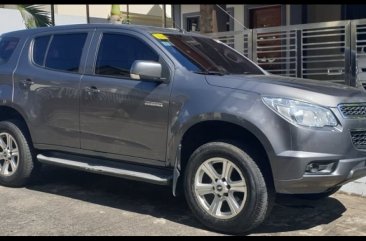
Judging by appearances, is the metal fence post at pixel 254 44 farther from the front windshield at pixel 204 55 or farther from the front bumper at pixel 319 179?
the front bumper at pixel 319 179

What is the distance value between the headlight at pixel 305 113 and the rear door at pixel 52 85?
7.83ft

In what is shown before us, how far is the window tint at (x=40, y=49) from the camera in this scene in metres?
6.38

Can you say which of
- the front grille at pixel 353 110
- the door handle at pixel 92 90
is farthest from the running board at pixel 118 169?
the front grille at pixel 353 110

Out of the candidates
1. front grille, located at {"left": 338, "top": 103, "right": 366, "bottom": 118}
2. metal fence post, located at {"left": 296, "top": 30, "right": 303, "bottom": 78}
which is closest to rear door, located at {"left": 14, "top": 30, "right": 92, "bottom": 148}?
front grille, located at {"left": 338, "top": 103, "right": 366, "bottom": 118}

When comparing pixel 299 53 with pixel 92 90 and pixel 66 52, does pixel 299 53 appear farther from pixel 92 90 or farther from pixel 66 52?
pixel 92 90

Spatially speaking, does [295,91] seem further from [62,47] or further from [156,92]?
[62,47]

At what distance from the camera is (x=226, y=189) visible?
4.81m

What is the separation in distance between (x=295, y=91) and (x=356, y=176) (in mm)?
945

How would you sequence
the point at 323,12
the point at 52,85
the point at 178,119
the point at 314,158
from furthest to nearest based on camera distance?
1. the point at 323,12
2. the point at 52,85
3. the point at 178,119
4. the point at 314,158

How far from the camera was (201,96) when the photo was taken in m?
4.93

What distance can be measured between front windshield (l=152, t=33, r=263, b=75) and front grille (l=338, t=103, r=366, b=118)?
1245 millimetres

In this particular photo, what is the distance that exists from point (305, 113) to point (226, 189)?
1.00 metres

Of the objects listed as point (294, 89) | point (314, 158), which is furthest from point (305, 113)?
point (314, 158)
